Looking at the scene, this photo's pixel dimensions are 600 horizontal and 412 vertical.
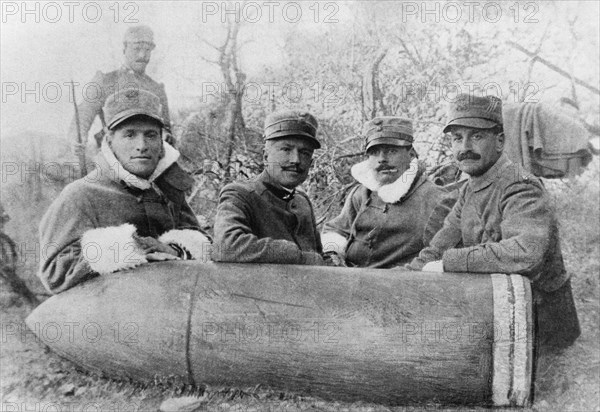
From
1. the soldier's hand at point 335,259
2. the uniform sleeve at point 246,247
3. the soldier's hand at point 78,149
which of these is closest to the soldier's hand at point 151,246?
the uniform sleeve at point 246,247

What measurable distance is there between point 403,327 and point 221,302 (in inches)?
39.6

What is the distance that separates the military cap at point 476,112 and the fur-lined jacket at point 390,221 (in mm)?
744

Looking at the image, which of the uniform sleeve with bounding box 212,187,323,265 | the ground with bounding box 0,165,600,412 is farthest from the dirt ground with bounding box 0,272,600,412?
the uniform sleeve with bounding box 212,187,323,265

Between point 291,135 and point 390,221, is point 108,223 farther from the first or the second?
point 390,221

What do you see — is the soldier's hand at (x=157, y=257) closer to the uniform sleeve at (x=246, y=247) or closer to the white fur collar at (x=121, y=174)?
the uniform sleeve at (x=246, y=247)

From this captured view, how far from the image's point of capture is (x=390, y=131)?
4223 mm

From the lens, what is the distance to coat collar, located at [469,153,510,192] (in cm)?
358

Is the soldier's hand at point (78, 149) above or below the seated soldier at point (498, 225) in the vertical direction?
above

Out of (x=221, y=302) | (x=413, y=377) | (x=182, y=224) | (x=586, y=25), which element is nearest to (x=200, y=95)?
(x=182, y=224)

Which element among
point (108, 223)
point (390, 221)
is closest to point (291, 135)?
point (390, 221)

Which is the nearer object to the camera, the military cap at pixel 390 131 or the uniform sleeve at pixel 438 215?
the uniform sleeve at pixel 438 215

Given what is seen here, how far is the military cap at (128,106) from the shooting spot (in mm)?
3828

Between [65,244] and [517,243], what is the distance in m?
2.65

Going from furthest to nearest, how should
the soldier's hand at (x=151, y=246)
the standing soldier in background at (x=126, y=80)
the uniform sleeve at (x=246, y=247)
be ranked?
the standing soldier in background at (x=126, y=80) < the soldier's hand at (x=151, y=246) < the uniform sleeve at (x=246, y=247)
